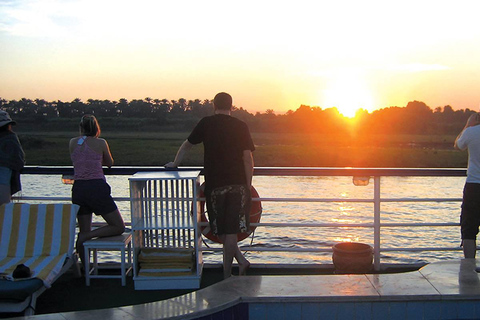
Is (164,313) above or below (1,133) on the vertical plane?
below

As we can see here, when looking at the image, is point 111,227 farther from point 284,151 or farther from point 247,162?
point 284,151

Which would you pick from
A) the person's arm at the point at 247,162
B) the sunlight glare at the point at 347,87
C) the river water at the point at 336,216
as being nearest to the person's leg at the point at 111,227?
the person's arm at the point at 247,162

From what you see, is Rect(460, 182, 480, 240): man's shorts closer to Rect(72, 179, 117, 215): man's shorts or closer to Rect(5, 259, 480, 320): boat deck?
Rect(5, 259, 480, 320): boat deck

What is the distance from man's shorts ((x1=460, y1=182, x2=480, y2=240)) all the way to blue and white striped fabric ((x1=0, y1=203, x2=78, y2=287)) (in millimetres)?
2482

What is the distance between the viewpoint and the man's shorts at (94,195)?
10.8 feet

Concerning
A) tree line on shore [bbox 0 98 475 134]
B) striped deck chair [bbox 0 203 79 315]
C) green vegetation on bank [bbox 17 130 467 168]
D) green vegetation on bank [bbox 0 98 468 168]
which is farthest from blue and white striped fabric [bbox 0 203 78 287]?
green vegetation on bank [bbox 17 130 467 168]

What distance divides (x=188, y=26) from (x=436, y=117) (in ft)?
106

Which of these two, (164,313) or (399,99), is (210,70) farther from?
(164,313)

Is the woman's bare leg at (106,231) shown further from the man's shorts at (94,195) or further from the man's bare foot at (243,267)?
the man's bare foot at (243,267)

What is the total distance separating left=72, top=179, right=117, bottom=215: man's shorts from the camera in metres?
3.29

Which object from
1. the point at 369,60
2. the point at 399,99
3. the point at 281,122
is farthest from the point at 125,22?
the point at 399,99

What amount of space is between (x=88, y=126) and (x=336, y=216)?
1575 cm

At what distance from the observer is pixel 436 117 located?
145 feet

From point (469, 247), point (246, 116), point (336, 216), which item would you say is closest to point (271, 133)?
point (246, 116)
